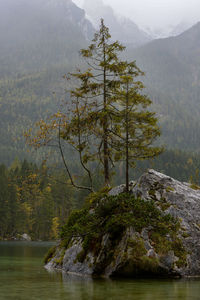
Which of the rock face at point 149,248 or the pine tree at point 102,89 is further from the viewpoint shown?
the pine tree at point 102,89

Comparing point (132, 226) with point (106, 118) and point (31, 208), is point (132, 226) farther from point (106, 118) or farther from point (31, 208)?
point (31, 208)

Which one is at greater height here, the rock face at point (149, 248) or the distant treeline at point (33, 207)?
the distant treeline at point (33, 207)

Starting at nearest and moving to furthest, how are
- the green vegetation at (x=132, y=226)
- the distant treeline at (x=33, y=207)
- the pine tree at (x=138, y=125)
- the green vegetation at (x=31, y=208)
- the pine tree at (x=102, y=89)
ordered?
the green vegetation at (x=132, y=226)
the pine tree at (x=138, y=125)
the pine tree at (x=102, y=89)
the green vegetation at (x=31, y=208)
the distant treeline at (x=33, y=207)

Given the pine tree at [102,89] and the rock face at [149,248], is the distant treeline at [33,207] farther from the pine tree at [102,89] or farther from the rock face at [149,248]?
the rock face at [149,248]

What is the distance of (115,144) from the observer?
25719 mm

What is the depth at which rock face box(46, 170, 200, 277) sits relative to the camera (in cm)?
1683

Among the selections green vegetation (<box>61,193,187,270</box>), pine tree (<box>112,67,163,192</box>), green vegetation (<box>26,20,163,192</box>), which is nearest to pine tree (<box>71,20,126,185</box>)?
green vegetation (<box>26,20,163,192</box>)

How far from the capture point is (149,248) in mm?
17094

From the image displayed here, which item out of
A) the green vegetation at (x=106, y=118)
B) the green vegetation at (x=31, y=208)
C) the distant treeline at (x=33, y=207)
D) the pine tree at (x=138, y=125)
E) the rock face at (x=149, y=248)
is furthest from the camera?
the distant treeline at (x=33, y=207)

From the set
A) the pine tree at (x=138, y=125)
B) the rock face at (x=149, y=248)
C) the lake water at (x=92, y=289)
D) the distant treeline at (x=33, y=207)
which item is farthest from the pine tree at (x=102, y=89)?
the distant treeline at (x=33, y=207)

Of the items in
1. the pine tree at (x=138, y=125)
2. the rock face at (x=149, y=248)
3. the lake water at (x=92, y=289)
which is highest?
the pine tree at (x=138, y=125)

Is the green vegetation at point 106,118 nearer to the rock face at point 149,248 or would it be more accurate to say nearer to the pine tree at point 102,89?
the pine tree at point 102,89

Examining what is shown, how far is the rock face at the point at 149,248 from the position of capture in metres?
16.8

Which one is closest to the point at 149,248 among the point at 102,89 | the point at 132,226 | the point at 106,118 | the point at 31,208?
the point at 132,226
